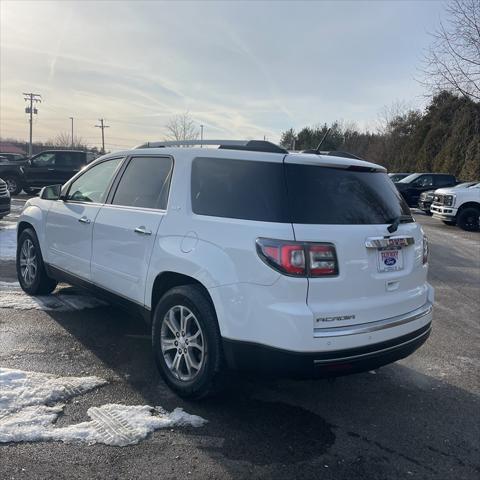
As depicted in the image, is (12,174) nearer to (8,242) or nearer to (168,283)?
(8,242)

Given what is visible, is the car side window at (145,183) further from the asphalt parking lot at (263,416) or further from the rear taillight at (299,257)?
the asphalt parking lot at (263,416)

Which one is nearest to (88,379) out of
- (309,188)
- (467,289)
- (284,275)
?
(284,275)

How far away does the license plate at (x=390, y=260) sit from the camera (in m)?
3.17

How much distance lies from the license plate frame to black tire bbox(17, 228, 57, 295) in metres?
3.95

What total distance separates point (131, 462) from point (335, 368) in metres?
1.31

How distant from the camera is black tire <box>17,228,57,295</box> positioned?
5.60 meters

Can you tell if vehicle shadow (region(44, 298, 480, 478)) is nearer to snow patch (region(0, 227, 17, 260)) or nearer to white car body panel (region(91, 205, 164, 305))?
white car body panel (region(91, 205, 164, 305))

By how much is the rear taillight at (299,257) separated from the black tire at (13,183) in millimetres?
19071

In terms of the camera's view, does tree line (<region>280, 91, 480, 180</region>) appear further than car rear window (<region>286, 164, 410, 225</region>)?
Yes

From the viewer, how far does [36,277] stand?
5.68 meters

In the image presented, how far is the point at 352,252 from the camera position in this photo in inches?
118

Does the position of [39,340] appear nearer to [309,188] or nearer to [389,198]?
[309,188]

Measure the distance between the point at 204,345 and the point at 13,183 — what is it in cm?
1888

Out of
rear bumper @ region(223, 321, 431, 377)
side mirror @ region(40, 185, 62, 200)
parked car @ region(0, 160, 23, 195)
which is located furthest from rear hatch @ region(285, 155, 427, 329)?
parked car @ region(0, 160, 23, 195)
